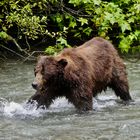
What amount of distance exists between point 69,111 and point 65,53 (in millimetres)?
918

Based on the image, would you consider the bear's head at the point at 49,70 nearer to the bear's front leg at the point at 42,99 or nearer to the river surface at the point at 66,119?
the bear's front leg at the point at 42,99

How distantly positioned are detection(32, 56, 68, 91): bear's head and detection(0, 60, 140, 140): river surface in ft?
1.88

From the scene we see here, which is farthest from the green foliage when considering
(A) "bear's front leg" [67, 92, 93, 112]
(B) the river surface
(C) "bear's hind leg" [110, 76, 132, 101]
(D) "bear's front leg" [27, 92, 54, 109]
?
(A) "bear's front leg" [67, 92, 93, 112]

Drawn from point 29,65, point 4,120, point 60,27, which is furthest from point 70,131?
point 60,27

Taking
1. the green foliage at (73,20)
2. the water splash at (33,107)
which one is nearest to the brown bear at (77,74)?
the water splash at (33,107)

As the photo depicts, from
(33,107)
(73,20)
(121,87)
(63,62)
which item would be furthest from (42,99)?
(73,20)

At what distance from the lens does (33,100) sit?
902 centimetres

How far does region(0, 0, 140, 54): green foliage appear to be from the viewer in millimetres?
12969

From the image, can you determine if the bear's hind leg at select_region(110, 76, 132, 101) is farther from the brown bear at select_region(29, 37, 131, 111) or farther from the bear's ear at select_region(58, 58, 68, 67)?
the bear's ear at select_region(58, 58, 68, 67)

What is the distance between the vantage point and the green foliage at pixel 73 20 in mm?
12969

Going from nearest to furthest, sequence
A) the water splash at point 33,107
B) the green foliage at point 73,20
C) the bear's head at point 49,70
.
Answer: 1. the bear's head at point 49,70
2. the water splash at point 33,107
3. the green foliage at point 73,20

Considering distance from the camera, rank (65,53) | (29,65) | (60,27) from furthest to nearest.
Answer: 1. (60,27)
2. (29,65)
3. (65,53)

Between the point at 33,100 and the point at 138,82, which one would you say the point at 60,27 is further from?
the point at 33,100

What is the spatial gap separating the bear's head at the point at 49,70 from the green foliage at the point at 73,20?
420 cm
